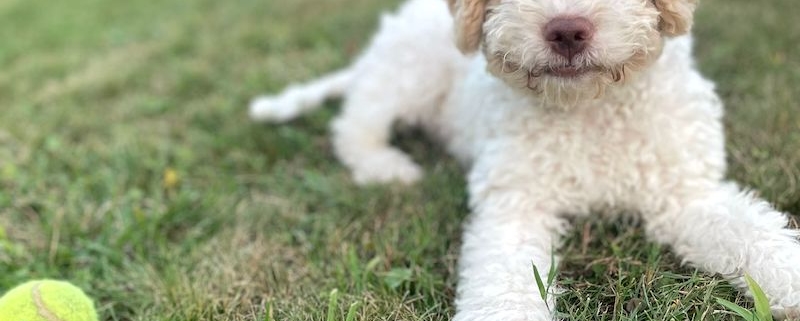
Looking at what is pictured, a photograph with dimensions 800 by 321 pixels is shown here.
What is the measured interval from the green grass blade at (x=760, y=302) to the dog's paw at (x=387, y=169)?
6.36 ft

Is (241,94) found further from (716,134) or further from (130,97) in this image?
(716,134)

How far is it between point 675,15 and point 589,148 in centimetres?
62

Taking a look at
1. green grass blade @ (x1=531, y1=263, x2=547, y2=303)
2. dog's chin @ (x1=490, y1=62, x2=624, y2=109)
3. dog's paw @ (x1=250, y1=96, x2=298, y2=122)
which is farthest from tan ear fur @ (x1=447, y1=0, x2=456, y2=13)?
dog's paw @ (x1=250, y1=96, x2=298, y2=122)

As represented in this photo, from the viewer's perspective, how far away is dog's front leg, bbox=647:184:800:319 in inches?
87.4

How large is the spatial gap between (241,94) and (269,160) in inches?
43.4

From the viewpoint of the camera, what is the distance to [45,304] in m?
2.29

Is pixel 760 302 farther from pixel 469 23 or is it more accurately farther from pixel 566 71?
pixel 469 23

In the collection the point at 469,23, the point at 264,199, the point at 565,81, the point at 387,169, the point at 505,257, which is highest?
the point at 469,23

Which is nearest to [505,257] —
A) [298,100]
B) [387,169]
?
→ [387,169]

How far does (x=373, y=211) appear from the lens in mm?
3377

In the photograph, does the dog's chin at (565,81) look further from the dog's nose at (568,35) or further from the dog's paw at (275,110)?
the dog's paw at (275,110)

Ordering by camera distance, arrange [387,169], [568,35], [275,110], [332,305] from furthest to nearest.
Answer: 1. [275,110]
2. [387,169]
3. [332,305]
4. [568,35]

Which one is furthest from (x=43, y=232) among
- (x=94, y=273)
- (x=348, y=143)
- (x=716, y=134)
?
(x=716, y=134)

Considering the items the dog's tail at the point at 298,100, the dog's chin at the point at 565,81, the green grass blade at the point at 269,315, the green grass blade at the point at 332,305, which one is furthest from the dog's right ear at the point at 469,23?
the dog's tail at the point at 298,100
